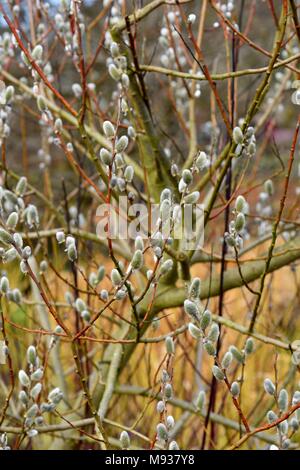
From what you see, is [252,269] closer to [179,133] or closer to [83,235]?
[83,235]

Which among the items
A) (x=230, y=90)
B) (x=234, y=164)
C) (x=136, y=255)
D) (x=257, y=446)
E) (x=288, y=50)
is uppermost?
(x=288, y=50)

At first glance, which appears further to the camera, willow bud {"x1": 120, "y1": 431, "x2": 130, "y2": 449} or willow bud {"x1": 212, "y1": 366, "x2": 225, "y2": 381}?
willow bud {"x1": 120, "y1": 431, "x2": 130, "y2": 449}

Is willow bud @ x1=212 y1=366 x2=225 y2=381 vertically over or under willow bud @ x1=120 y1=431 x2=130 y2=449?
over

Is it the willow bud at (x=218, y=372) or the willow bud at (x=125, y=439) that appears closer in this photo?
the willow bud at (x=218, y=372)

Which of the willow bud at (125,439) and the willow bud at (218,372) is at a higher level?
the willow bud at (218,372)

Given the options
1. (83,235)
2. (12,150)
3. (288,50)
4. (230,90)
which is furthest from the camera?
(12,150)

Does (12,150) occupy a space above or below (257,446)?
above

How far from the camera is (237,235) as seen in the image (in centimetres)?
155

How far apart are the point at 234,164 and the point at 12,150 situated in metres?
4.51

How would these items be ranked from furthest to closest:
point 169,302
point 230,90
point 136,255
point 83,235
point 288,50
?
point 288,50 < point 83,235 < point 169,302 < point 230,90 < point 136,255

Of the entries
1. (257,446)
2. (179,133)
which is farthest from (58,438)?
(179,133)

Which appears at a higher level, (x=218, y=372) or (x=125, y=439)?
(x=218, y=372)

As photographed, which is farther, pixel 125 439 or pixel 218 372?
pixel 125 439

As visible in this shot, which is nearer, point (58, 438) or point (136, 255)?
point (136, 255)
